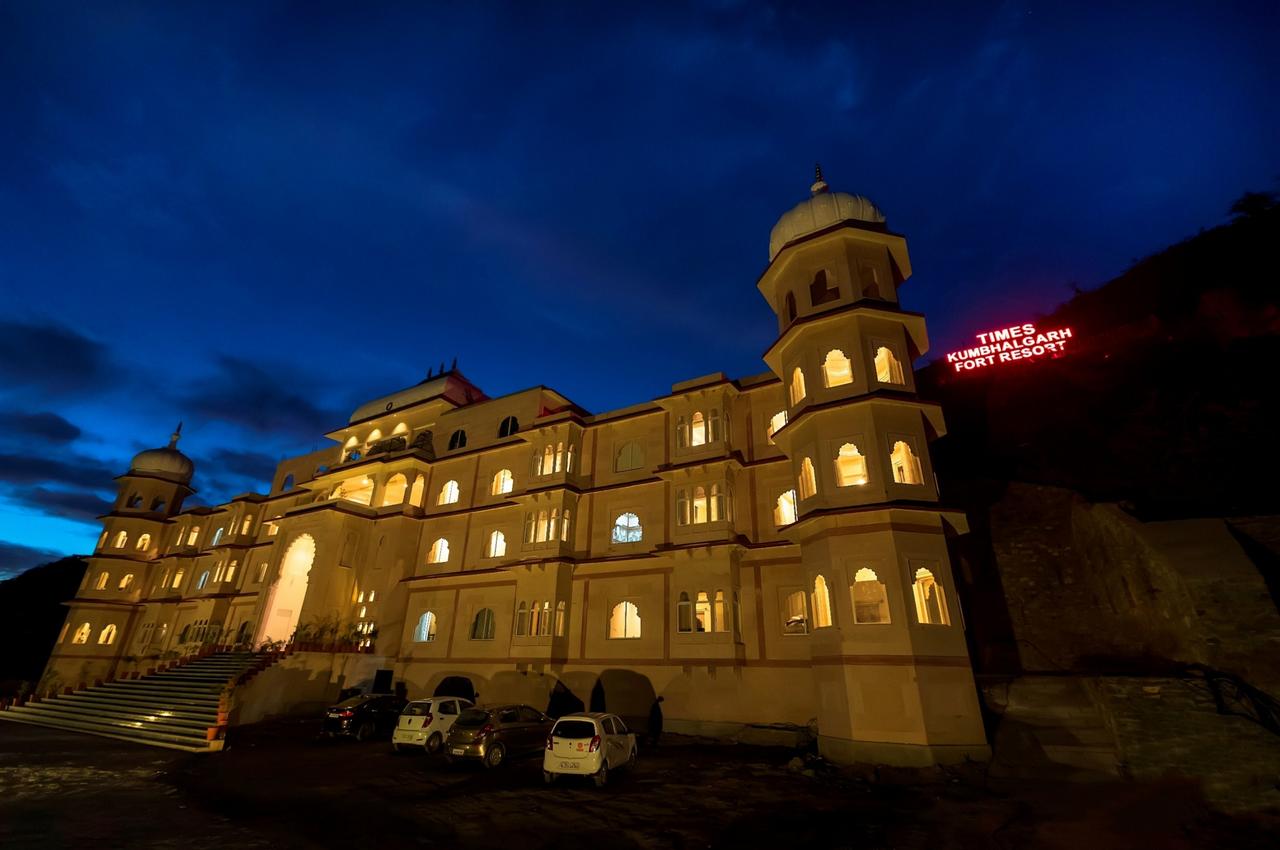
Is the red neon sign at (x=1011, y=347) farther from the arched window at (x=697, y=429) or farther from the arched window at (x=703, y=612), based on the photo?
the arched window at (x=703, y=612)

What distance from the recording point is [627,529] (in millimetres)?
28016

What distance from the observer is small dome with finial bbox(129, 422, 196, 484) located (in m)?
50.8

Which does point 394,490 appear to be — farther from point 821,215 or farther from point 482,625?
point 821,215

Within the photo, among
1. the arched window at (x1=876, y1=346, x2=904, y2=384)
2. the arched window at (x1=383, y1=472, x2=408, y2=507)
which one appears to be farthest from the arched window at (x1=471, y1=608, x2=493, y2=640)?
the arched window at (x1=876, y1=346, x2=904, y2=384)

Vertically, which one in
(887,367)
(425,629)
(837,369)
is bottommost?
(425,629)

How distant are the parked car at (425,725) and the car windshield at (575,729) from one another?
5.64 meters

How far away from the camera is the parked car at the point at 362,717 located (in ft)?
68.5

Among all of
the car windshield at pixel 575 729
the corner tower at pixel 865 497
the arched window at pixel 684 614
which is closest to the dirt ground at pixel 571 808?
the car windshield at pixel 575 729

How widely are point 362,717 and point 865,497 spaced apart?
844 inches

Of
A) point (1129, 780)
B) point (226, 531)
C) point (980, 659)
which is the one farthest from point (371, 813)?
point (226, 531)

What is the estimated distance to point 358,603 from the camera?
106ft

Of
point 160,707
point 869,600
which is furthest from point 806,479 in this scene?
point 160,707

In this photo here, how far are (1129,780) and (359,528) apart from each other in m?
36.6

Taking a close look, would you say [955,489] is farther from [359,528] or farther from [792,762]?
→ [359,528]
